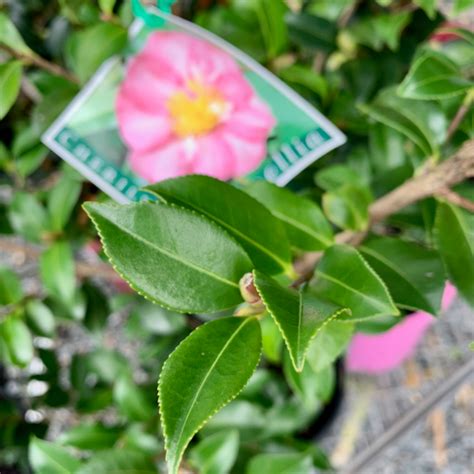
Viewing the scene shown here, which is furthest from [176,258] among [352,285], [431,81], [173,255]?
[431,81]

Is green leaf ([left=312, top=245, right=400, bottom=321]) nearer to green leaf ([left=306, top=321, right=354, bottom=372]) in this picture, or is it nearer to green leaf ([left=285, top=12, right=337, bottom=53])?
green leaf ([left=306, top=321, right=354, bottom=372])

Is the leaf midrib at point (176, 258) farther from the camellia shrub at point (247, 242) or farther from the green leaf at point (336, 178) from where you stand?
the green leaf at point (336, 178)

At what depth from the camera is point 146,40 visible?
1.73ft

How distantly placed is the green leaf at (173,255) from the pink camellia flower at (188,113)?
207mm

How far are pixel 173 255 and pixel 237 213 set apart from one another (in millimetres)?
67

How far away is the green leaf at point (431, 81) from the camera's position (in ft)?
1.39

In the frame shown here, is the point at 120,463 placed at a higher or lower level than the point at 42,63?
lower

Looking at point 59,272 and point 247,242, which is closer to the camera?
point 247,242

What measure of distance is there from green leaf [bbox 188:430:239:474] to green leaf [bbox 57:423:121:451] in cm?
10

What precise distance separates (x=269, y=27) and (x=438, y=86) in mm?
217

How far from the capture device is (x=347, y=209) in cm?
48

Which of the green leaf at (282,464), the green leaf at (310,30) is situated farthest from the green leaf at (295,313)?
the green leaf at (310,30)

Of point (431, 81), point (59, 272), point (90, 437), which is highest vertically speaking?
point (431, 81)

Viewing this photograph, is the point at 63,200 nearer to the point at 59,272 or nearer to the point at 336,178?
the point at 59,272
